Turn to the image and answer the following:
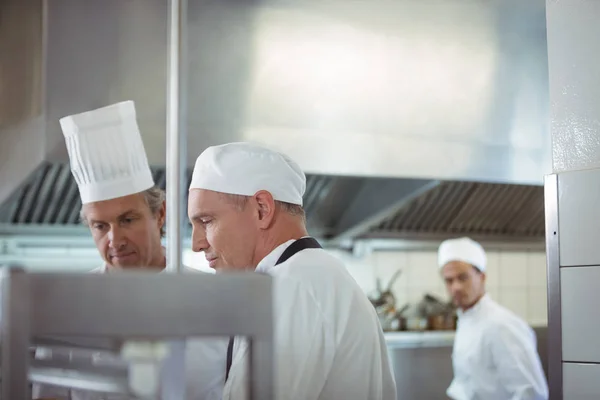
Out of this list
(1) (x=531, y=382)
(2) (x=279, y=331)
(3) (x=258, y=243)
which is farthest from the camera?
(1) (x=531, y=382)

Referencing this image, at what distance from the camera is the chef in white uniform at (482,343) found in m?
3.59

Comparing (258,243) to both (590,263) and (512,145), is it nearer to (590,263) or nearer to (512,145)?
(590,263)

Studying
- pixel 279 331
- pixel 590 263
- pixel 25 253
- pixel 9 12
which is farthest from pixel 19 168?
pixel 590 263

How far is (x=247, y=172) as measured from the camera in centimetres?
180

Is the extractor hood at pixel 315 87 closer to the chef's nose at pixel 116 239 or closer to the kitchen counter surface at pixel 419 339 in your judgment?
the chef's nose at pixel 116 239

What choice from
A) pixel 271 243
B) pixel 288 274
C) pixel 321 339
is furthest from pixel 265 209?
pixel 321 339

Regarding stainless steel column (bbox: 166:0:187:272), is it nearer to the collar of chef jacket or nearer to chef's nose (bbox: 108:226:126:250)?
the collar of chef jacket

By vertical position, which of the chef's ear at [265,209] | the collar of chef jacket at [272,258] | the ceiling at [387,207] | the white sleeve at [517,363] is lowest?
the white sleeve at [517,363]

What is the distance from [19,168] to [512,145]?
1849 mm

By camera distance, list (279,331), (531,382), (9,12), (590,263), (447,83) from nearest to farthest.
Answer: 1. (279,331)
2. (590,263)
3. (9,12)
4. (447,83)
5. (531,382)

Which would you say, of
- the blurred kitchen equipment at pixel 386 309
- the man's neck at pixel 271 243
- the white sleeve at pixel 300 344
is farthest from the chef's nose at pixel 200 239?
the blurred kitchen equipment at pixel 386 309

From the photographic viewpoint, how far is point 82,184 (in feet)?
7.27

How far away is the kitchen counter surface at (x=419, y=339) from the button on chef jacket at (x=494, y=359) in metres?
0.15

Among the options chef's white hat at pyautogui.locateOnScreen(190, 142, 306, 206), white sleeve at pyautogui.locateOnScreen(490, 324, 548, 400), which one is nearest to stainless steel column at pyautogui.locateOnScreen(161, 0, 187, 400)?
chef's white hat at pyautogui.locateOnScreen(190, 142, 306, 206)
